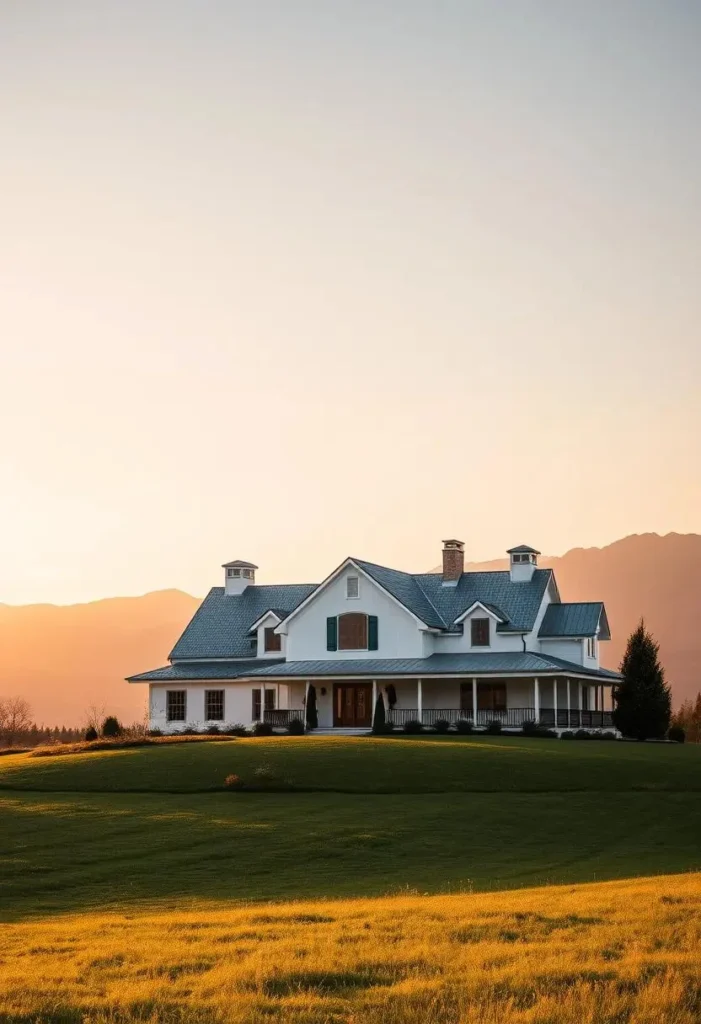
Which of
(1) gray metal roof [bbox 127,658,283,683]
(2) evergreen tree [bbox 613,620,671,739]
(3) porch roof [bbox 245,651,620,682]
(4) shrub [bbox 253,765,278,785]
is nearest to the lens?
(4) shrub [bbox 253,765,278,785]

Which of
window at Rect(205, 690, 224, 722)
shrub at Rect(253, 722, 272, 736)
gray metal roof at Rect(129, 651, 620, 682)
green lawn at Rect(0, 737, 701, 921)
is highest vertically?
gray metal roof at Rect(129, 651, 620, 682)

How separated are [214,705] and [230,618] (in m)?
5.75

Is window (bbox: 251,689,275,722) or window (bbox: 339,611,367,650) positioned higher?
window (bbox: 339,611,367,650)

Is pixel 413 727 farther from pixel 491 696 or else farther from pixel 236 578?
pixel 236 578

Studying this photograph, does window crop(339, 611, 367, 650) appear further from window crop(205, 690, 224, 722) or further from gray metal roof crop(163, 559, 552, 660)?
window crop(205, 690, 224, 722)

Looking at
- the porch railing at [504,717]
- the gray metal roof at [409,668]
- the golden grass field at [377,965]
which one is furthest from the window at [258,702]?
the golden grass field at [377,965]

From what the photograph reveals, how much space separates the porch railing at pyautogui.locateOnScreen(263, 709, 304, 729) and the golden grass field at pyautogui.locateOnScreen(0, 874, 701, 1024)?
125 feet

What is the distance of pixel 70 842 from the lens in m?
27.2

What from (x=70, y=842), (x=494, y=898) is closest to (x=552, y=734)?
(x=70, y=842)

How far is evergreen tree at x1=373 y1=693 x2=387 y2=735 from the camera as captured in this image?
175 feet

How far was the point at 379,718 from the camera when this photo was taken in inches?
2114

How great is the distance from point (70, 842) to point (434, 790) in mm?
12008

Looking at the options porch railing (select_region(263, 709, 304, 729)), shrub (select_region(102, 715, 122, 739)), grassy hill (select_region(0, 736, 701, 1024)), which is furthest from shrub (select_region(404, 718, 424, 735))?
shrub (select_region(102, 715, 122, 739))

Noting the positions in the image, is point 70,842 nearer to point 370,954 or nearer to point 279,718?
point 370,954
